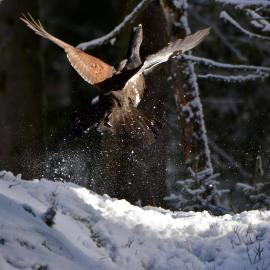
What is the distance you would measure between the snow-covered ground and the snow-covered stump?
2.97 meters

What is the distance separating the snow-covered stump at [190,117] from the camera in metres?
11.1

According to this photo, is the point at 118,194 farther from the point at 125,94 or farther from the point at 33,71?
the point at 125,94

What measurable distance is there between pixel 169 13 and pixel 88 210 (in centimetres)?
452

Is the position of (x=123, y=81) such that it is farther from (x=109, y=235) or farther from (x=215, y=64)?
(x=215, y=64)

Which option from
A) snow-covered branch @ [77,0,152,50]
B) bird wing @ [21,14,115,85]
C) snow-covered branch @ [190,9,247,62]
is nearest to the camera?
bird wing @ [21,14,115,85]

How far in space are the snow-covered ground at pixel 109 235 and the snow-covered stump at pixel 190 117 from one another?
2.97 meters

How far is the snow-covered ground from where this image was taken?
5.71 metres

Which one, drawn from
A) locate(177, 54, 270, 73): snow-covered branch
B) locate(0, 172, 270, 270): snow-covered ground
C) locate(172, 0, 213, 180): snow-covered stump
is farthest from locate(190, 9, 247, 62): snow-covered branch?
locate(0, 172, 270, 270): snow-covered ground

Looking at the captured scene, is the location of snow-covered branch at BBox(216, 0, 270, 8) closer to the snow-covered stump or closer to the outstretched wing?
the outstretched wing

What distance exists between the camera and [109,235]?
22.1 ft

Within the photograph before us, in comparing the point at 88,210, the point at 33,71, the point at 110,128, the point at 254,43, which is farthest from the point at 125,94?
the point at 254,43

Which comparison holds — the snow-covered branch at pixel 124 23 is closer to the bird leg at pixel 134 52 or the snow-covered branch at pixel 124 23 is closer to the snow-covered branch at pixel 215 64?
the snow-covered branch at pixel 215 64

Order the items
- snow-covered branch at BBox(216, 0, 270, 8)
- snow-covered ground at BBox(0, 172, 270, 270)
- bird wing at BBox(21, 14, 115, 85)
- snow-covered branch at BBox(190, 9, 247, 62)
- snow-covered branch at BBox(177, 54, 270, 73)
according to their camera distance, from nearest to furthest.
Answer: snow-covered ground at BBox(0, 172, 270, 270) < bird wing at BBox(21, 14, 115, 85) < snow-covered branch at BBox(216, 0, 270, 8) < snow-covered branch at BBox(177, 54, 270, 73) < snow-covered branch at BBox(190, 9, 247, 62)

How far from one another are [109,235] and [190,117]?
4804 millimetres
